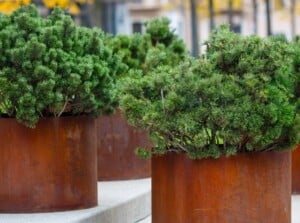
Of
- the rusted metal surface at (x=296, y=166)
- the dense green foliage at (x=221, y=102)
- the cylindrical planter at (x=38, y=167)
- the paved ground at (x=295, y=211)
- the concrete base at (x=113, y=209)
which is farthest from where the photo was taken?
the rusted metal surface at (x=296, y=166)

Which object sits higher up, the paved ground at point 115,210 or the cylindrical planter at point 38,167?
the cylindrical planter at point 38,167

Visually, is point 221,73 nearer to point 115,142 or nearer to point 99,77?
point 99,77

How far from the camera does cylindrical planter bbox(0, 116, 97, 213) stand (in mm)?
8461

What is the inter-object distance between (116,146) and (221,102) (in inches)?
138

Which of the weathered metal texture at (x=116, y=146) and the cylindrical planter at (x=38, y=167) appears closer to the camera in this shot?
the cylindrical planter at (x=38, y=167)

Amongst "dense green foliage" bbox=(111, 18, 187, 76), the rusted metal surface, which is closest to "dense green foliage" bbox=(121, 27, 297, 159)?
the rusted metal surface

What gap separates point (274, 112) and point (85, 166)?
1937mm

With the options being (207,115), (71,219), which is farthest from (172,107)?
(71,219)

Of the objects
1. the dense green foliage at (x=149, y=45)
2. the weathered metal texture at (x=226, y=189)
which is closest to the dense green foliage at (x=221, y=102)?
the weathered metal texture at (x=226, y=189)

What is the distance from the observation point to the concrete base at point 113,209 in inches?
323

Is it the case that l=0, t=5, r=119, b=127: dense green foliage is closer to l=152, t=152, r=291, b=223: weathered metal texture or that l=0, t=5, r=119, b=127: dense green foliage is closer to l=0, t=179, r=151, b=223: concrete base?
l=0, t=179, r=151, b=223: concrete base

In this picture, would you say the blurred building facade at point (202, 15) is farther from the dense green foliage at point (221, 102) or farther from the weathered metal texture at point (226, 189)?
the weathered metal texture at point (226, 189)

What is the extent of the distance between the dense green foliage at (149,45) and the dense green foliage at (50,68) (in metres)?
2.09

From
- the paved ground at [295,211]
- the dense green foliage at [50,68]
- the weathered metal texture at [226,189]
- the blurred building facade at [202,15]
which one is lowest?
the paved ground at [295,211]
